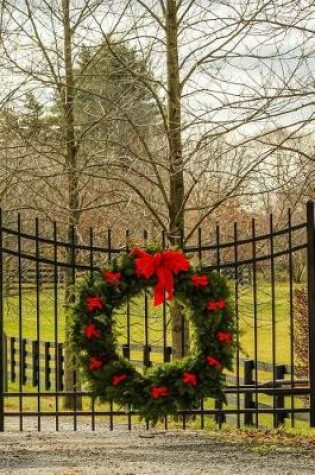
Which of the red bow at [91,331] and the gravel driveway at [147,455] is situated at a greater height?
the red bow at [91,331]

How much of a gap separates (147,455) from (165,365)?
99cm

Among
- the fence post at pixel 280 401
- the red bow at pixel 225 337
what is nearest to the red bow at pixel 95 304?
the red bow at pixel 225 337

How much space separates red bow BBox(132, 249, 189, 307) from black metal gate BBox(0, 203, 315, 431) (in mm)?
240

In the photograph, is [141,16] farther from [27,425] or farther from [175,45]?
[27,425]

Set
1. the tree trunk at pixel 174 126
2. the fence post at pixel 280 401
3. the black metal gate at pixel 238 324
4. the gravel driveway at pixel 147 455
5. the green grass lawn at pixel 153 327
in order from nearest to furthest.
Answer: the gravel driveway at pixel 147 455, the black metal gate at pixel 238 324, the tree trunk at pixel 174 126, the fence post at pixel 280 401, the green grass lawn at pixel 153 327

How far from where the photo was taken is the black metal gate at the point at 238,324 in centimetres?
849

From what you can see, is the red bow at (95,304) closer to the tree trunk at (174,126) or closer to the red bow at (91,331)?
the red bow at (91,331)

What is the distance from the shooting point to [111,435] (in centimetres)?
884

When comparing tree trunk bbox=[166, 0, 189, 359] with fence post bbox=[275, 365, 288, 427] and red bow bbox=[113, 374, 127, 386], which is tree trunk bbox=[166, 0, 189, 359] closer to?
fence post bbox=[275, 365, 288, 427]

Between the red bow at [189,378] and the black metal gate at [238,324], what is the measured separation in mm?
475

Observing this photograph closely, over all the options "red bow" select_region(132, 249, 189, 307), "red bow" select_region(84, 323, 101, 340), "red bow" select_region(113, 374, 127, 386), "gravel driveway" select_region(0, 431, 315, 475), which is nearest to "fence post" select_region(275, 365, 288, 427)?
"gravel driveway" select_region(0, 431, 315, 475)

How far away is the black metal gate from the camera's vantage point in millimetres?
8492

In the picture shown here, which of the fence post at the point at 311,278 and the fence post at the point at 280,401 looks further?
the fence post at the point at 280,401

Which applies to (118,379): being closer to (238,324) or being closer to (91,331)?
(91,331)
